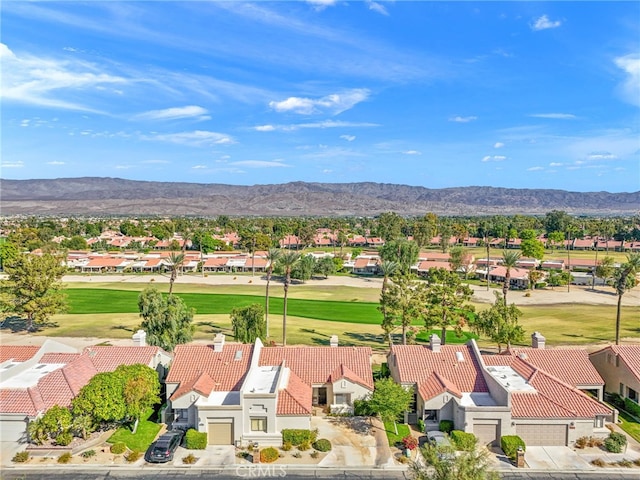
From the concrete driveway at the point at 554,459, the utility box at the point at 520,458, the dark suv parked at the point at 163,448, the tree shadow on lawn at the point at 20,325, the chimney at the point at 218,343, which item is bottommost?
the tree shadow on lawn at the point at 20,325

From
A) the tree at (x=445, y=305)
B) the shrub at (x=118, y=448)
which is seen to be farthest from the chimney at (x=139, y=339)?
the tree at (x=445, y=305)

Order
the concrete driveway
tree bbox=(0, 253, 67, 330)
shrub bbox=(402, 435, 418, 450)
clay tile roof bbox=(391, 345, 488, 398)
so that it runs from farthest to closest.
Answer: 1. tree bbox=(0, 253, 67, 330)
2. clay tile roof bbox=(391, 345, 488, 398)
3. shrub bbox=(402, 435, 418, 450)
4. the concrete driveway

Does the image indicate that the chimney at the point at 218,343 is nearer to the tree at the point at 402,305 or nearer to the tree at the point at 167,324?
the tree at the point at 167,324

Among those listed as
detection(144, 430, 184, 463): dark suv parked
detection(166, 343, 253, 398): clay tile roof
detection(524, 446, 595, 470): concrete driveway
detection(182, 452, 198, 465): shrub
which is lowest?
detection(182, 452, 198, 465): shrub

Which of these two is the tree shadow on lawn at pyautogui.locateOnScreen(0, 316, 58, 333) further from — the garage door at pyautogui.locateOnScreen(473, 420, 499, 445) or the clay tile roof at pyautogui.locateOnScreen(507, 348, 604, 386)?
the clay tile roof at pyautogui.locateOnScreen(507, 348, 604, 386)

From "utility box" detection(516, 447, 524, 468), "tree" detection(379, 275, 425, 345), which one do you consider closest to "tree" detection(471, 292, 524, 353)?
"tree" detection(379, 275, 425, 345)

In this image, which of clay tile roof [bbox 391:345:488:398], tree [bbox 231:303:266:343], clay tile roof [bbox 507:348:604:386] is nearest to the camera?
clay tile roof [bbox 391:345:488:398]

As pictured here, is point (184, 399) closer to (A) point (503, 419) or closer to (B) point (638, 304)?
(A) point (503, 419)

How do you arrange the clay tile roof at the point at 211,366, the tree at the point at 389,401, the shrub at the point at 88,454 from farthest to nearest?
the clay tile roof at the point at 211,366 → the tree at the point at 389,401 → the shrub at the point at 88,454
